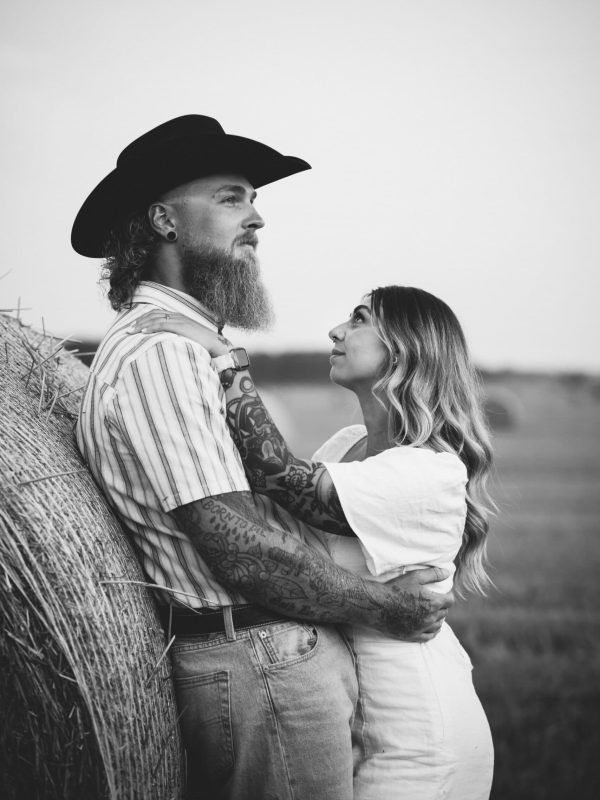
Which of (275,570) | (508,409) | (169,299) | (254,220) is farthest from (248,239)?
(508,409)

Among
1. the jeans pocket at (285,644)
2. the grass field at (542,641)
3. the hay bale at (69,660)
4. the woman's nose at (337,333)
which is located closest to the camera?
the hay bale at (69,660)

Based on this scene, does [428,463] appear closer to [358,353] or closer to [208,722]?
[358,353]

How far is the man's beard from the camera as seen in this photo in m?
3.24

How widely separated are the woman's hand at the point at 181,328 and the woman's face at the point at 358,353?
0.76 metres

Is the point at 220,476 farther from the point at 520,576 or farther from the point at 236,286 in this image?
the point at 520,576

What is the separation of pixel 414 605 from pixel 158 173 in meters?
2.07

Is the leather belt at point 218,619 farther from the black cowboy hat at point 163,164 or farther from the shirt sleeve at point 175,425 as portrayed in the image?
the black cowboy hat at point 163,164

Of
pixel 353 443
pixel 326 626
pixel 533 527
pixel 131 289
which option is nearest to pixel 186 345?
pixel 131 289

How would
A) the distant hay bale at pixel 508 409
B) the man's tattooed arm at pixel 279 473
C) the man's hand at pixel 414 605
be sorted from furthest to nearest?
1. the distant hay bale at pixel 508 409
2. the man's hand at pixel 414 605
3. the man's tattooed arm at pixel 279 473

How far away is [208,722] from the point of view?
8.78 ft

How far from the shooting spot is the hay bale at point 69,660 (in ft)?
7.95

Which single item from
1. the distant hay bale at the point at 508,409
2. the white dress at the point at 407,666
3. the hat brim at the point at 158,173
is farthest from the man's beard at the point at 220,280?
the distant hay bale at the point at 508,409

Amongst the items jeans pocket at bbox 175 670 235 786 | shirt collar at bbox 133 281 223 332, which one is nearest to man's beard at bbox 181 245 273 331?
shirt collar at bbox 133 281 223 332

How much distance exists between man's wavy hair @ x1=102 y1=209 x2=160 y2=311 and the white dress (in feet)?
4.00
